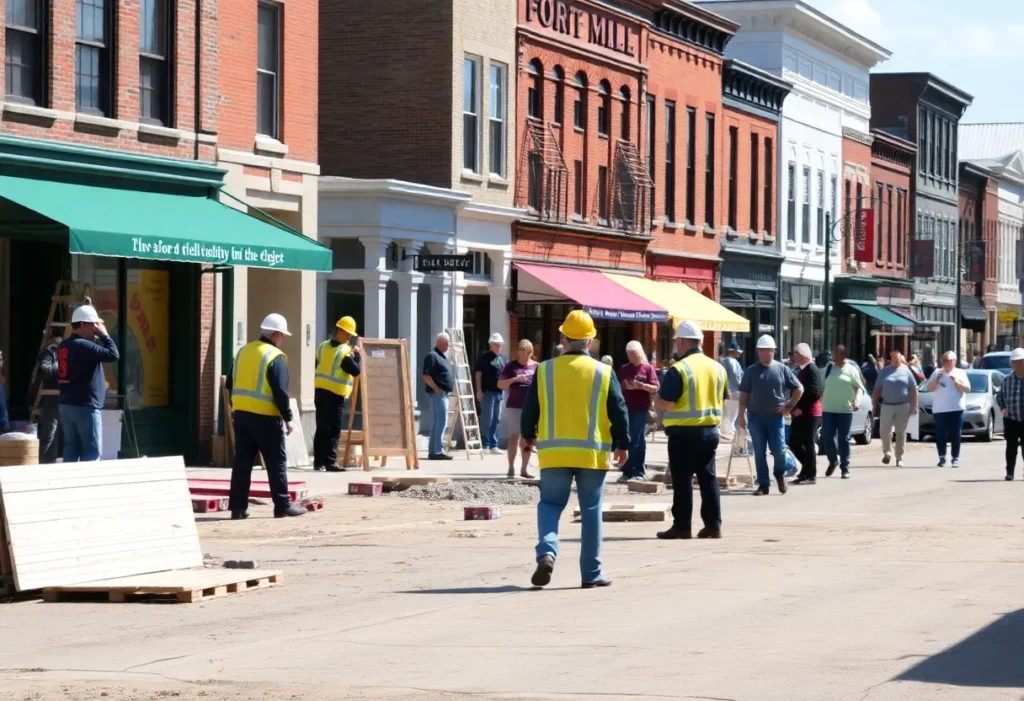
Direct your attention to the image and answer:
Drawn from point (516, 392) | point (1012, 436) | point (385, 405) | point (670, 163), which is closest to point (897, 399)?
point (1012, 436)

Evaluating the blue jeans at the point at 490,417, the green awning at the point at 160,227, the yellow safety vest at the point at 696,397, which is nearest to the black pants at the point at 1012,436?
the blue jeans at the point at 490,417

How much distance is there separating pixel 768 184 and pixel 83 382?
3639 centimetres

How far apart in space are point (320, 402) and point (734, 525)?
27.5 feet

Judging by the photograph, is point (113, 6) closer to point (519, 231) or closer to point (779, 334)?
point (519, 231)

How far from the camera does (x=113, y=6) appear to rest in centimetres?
2450

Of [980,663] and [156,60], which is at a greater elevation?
[156,60]

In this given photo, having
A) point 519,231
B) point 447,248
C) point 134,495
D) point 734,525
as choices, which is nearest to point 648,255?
point 519,231

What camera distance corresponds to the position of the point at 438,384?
93.2 ft

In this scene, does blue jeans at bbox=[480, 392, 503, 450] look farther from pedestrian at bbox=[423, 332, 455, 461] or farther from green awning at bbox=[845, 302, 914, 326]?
green awning at bbox=[845, 302, 914, 326]

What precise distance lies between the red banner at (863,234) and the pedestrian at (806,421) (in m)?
35.5

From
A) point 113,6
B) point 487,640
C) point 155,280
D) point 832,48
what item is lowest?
point 487,640

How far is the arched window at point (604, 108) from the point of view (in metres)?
40.8

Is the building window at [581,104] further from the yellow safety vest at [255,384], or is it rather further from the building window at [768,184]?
the yellow safety vest at [255,384]

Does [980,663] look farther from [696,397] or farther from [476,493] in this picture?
[476,493]
